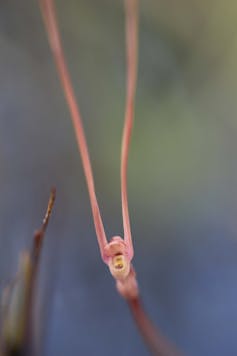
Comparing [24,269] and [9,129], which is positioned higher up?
[9,129]

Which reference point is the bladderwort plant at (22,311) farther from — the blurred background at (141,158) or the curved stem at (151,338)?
the blurred background at (141,158)

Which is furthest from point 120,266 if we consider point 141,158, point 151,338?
point 141,158

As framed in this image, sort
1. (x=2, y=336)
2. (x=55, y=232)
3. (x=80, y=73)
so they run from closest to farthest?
(x=2, y=336)
(x=55, y=232)
(x=80, y=73)

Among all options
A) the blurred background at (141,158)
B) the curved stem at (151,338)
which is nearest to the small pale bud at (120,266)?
the curved stem at (151,338)

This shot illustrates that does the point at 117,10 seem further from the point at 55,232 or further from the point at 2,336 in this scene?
the point at 2,336

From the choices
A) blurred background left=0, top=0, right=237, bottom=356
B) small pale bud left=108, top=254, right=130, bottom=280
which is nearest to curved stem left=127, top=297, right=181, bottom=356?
small pale bud left=108, top=254, right=130, bottom=280

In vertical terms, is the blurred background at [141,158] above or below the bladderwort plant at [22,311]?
above

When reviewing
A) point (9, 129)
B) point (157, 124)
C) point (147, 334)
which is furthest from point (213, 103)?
point (147, 334)
